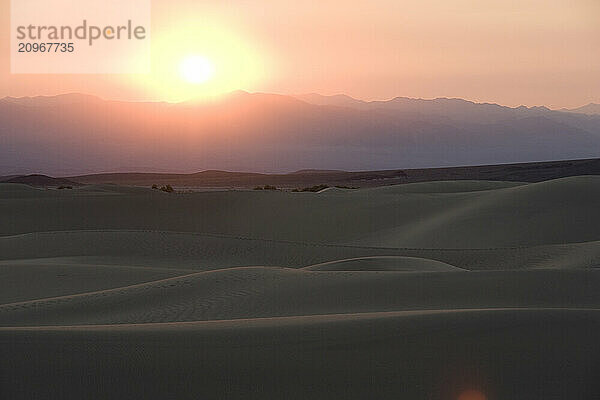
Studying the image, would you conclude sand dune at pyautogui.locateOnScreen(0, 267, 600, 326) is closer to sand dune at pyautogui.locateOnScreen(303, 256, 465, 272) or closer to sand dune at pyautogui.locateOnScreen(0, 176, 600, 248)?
sand dune at pyautogui.locateOnScreen(303, 256, 465, 272)

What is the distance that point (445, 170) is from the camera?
78.7 meters

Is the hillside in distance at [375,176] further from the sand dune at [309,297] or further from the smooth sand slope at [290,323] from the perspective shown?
the sand dune at [309,297]

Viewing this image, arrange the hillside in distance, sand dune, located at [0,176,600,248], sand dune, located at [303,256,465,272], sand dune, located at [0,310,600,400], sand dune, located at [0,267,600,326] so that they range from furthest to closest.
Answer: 1. the hillside in distance
2. sand dune, located at [0,176,600,248]
3. sand dune, located at [303,256,465,272]
4. sand dune, located at [0,267,600,326]
5. sand dune, located at [0,310,600,400]

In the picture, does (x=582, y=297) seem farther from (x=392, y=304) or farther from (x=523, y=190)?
(x=523, y=190)

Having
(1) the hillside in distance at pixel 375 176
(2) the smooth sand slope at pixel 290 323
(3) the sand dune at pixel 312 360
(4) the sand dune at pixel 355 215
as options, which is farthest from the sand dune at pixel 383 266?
(1) the hillside in distance at pixel 375 176

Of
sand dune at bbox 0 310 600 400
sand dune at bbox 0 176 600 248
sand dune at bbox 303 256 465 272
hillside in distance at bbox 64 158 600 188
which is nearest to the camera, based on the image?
sand dune at bbox 0 310 600 400

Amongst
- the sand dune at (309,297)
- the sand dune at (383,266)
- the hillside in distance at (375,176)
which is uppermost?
the hillside in distance at (375,176)

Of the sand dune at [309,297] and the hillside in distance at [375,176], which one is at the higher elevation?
the hillside in distance at [375,176]

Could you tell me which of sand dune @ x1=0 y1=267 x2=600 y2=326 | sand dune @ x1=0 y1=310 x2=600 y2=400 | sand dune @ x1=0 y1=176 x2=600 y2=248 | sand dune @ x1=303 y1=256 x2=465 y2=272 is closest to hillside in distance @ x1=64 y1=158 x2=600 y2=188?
sand dune @ x1=0 y1=176 x2=600 y2=248

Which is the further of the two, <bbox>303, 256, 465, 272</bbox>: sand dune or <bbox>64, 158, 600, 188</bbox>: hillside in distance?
<bbox>64, 158, 600, 188</bbox>: hillside in distance

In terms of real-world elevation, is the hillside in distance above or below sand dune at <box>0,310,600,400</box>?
above

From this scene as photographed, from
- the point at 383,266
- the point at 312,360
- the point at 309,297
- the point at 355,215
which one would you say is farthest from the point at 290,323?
the point at 355,215

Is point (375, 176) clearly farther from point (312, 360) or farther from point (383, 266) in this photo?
point (312, 360)

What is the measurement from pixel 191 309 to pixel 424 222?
1409 centimetres
